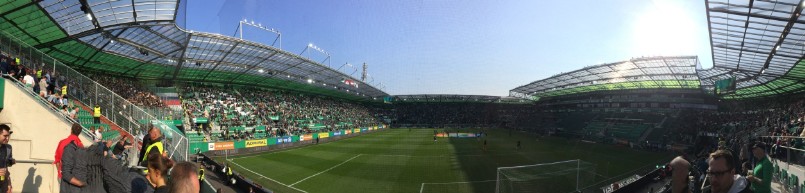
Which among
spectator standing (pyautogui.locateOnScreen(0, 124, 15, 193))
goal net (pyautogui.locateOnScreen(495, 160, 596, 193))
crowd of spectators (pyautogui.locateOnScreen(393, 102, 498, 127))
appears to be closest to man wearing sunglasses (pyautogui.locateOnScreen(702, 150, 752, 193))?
spectator standing (pyautogui.locateOnScreen(0, 124, 15, 193))

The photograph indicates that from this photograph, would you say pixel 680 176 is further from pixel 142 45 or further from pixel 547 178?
pixel 142 45

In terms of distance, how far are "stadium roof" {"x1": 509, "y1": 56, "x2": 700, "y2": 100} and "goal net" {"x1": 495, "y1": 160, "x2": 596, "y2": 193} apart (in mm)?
20439

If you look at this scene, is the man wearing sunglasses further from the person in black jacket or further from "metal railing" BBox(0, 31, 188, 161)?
"metal railing" BBox(0, 31, 188, 161)

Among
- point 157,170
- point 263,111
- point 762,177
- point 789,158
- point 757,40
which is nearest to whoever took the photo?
point 157,170

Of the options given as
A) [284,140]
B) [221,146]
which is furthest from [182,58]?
[284,140]

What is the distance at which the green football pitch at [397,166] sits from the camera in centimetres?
1897

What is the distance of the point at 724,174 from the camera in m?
3.12

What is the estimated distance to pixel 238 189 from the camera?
57.4 feet

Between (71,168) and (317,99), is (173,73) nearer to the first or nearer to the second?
(317,99)

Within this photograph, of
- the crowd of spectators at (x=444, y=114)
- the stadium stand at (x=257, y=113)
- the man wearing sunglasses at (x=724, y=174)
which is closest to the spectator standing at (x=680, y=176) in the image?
the man wearing sunglasses at (x=724, y=174)

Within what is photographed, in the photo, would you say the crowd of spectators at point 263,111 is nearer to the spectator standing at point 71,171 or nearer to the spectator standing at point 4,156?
the spectator standing at point 4,156

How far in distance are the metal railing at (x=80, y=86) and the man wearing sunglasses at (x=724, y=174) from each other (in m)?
15.0

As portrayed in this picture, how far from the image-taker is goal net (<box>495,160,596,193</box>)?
15.0 meters

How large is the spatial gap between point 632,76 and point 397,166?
32175 mm
